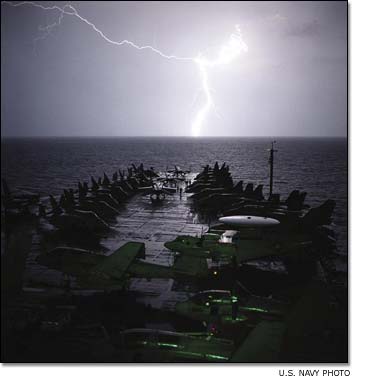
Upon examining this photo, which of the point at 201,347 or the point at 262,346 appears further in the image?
the point at 201,347

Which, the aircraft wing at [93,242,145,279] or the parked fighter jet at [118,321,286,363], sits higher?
the aircraft wing at [93,242,145,279]

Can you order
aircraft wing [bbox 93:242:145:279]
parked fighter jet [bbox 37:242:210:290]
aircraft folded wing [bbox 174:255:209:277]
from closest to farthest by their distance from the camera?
parked fighter jet [bbox 37:242:210:290] < aircraft wing [bbox 93:242:145:279] < aircraft folded wing [bbox 174:255:209:277]

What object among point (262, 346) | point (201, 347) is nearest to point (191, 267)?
point (201, 347)

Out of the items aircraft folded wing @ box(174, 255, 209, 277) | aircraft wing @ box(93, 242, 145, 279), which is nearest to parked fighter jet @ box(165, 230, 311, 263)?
aircraft folded wing @ box(174, 255, 209, 277)

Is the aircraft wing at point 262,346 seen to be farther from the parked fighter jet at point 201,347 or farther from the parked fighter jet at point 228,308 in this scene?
the parked fighter jet at point 228,308

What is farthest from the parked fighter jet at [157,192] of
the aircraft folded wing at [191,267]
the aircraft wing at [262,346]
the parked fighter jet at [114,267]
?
the aircraft wing at [262,346]

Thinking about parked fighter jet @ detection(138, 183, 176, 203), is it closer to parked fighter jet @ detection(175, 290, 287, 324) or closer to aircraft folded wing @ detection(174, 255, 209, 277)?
aircraft folded wing @ detection(174, 255, 209, 277)

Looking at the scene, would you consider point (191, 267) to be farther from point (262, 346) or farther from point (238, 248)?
point (262, 346)
